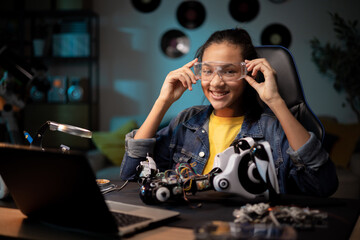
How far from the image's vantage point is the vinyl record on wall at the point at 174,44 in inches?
167

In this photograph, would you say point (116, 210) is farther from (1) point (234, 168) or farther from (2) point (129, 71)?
(2) point (129, 71)

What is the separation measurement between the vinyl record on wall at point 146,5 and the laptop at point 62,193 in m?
3.70

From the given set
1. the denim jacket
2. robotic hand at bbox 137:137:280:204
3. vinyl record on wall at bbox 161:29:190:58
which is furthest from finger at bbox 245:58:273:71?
vinyl record on wall at bbox 161:29:190:58

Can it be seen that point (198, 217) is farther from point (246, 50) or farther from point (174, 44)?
point (174, 44)

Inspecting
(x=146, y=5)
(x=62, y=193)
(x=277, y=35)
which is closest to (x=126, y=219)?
(x=62, y=193)

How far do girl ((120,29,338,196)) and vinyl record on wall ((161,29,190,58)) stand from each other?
8.94 feet

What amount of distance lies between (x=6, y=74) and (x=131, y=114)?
1.80 m

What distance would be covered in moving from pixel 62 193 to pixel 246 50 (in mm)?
963

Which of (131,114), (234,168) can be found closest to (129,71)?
(131,114)

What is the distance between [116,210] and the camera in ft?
2.95

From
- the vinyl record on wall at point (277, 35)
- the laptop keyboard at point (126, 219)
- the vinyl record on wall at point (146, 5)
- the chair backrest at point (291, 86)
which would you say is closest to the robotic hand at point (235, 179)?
the laptop keyboard at point (126, 219)

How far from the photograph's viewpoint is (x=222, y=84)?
138cm

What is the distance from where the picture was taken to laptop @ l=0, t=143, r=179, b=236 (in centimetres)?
70

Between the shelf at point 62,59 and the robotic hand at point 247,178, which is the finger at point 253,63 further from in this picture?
the shelf at point 62,59
